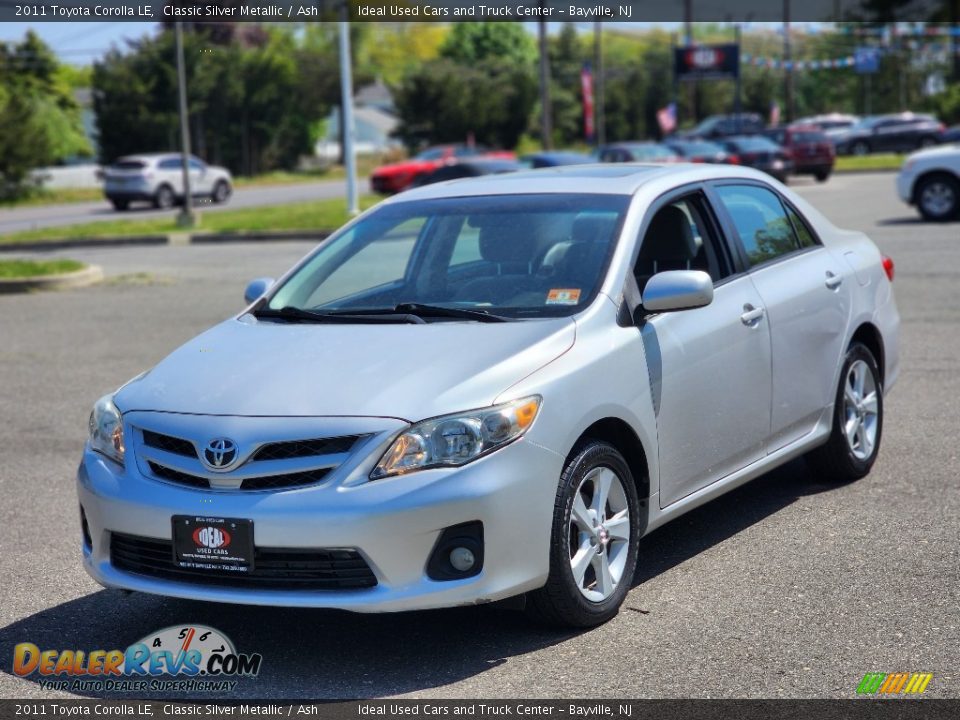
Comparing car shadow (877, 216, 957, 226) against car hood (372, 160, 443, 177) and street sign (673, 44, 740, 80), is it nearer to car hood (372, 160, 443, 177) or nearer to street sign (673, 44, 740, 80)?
car hood (372, 160, 443, 177)

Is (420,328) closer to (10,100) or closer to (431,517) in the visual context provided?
(431,517)

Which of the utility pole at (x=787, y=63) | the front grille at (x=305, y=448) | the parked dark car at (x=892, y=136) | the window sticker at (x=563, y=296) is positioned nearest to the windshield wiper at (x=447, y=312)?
the window sticker at (x=563, y=296)

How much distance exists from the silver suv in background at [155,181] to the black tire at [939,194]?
23.0 meters

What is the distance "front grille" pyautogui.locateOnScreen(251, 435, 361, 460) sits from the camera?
4398mm

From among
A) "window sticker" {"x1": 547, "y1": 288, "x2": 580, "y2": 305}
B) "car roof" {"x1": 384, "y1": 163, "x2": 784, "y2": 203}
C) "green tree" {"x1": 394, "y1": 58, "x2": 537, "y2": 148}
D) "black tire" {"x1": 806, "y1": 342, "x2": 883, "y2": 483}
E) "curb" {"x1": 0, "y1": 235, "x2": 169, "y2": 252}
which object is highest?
"green tree" {"x1": 394, "y1": 58, "x2": 537, "y2": 148}

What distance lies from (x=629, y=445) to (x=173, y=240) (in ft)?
71.6

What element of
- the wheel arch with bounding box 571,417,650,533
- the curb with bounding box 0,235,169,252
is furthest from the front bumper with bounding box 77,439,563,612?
the curb with bounding box 0,235,169,252

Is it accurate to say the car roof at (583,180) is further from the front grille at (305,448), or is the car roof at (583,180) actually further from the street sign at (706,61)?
the street sign at (706,61)

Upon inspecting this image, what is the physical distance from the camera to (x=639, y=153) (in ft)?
120

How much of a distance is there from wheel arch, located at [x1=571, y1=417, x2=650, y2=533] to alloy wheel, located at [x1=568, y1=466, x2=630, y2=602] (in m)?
0.15

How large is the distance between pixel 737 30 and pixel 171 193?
42.4 metres

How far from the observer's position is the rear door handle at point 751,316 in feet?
19.1

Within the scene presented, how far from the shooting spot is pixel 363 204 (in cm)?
3391

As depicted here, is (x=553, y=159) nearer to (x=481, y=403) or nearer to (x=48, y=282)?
(x=48, y=282)
